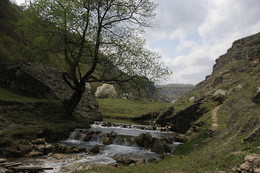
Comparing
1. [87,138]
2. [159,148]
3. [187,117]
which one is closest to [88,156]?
[87,138]

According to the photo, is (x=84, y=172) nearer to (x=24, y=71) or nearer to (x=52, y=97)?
(x=52, y=97)

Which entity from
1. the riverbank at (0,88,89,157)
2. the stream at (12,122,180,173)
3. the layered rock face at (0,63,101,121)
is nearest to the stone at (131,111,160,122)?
the layered rock face at (0,63,101,121)

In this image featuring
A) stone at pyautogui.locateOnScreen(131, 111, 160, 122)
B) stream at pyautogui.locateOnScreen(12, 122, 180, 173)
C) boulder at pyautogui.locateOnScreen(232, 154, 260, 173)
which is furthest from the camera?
stone at pyautogui.locateOnScreen(131, 111, 160, 122)

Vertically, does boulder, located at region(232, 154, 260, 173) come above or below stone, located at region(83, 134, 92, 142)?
above

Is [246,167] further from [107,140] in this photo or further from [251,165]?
[107,140]

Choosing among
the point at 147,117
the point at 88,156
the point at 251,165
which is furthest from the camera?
the point at 147,117

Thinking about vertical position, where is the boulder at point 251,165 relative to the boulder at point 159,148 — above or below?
above

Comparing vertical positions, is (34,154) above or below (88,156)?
above

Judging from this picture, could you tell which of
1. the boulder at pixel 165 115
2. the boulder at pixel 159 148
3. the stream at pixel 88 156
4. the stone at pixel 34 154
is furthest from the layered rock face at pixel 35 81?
the boulder at pixel 165 115

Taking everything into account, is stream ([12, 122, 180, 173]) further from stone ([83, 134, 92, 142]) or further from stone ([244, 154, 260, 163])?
stone ([244, 154, 260, 163])

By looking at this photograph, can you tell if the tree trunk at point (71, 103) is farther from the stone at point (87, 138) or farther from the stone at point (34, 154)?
the stone at point (34, 154)

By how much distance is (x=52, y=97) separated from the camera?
30391 millimetres

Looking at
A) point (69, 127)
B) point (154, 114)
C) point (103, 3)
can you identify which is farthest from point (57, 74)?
point (154, 114)

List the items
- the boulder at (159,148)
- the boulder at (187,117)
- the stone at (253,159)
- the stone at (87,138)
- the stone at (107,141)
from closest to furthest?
1. the stone at (253,159)
2. the boulder at (159,148)
3. the stone at (107,141)
4. the stone at (87,138)
5. the boulder at (187,117)
